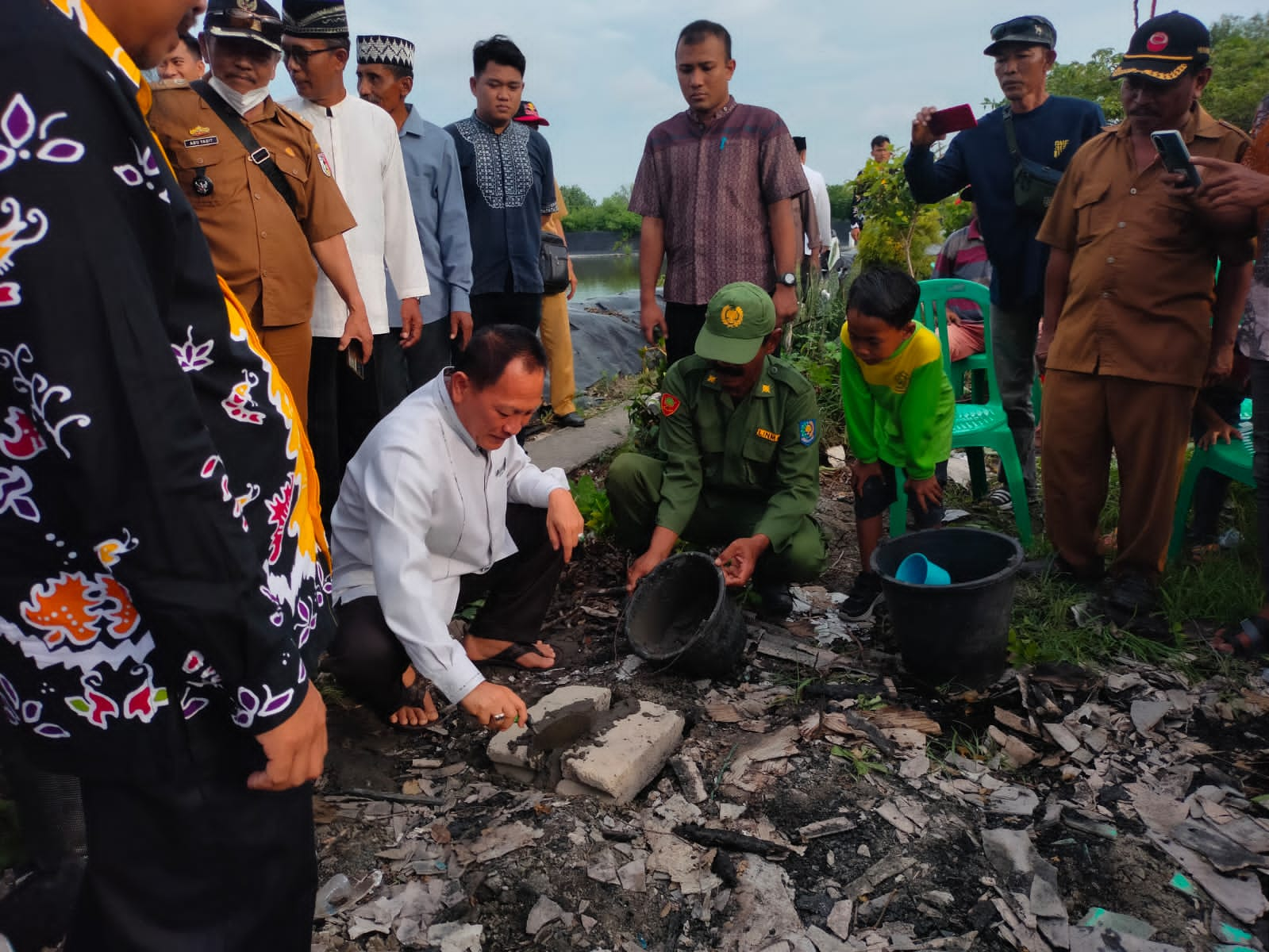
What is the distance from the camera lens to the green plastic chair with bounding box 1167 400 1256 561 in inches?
142

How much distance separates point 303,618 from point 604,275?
71.2 feet

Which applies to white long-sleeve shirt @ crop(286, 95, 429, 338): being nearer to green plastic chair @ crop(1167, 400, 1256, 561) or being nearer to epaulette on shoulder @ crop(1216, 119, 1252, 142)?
epaulette on shoulder @ crop(1216, 119, 1252, 142)

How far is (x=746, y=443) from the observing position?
372 centimetres

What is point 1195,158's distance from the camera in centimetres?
315

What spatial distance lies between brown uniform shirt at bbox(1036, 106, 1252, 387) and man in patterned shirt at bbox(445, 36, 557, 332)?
276 centimetres

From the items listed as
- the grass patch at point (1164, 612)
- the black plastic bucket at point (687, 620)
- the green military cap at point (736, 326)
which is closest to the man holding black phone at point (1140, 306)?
the grass patch at point (1164, 612)

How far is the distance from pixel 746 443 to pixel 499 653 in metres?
1.35

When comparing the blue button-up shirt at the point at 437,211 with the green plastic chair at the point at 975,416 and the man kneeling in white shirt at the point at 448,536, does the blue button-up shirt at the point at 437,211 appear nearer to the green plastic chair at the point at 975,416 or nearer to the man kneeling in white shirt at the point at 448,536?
the man kneeling in white shirt at the point at 448,536

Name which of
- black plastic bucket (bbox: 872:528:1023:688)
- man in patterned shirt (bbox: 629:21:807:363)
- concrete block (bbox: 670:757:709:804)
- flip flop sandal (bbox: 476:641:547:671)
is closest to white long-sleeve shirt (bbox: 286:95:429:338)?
man in patterned shirt (bbox: 629:21:807:363)

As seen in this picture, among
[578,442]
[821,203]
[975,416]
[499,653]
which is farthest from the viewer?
[821,203]

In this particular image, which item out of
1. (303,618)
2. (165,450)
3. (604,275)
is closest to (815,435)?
(303,618)

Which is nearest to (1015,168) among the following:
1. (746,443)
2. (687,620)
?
(746,443)

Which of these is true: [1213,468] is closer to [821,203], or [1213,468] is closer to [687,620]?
[687,620]

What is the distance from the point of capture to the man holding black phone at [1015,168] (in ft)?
13.9
